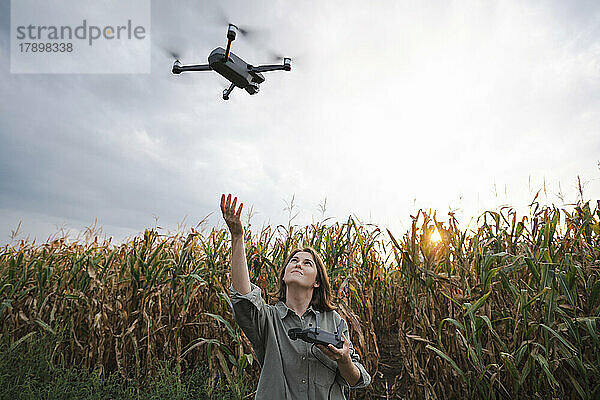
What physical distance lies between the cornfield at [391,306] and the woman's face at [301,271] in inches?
17.9

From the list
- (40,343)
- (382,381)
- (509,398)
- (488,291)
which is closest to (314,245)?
(382,381)

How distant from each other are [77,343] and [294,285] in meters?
2.51

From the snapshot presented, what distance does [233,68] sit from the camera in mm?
3291

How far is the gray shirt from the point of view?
1793 millimetres

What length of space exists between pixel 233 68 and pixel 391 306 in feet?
8.02

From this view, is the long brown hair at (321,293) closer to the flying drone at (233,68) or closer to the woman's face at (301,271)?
the woman's face at (301,271)

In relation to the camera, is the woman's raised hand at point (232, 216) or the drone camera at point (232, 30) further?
the drone camera at point (232, 30)

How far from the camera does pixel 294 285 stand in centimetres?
198

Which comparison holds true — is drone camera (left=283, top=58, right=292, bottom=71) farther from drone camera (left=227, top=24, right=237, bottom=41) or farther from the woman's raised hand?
the woman's raised hand

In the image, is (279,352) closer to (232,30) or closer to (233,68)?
(232,30)

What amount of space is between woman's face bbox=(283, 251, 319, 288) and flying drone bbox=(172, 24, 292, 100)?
180cm

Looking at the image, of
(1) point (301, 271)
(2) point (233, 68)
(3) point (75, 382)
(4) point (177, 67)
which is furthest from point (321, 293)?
(4) point (177, 67)

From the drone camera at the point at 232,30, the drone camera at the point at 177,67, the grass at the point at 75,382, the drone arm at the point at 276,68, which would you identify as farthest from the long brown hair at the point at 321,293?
the drone camera at the point at 177,67

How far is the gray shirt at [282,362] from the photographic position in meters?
1.79
